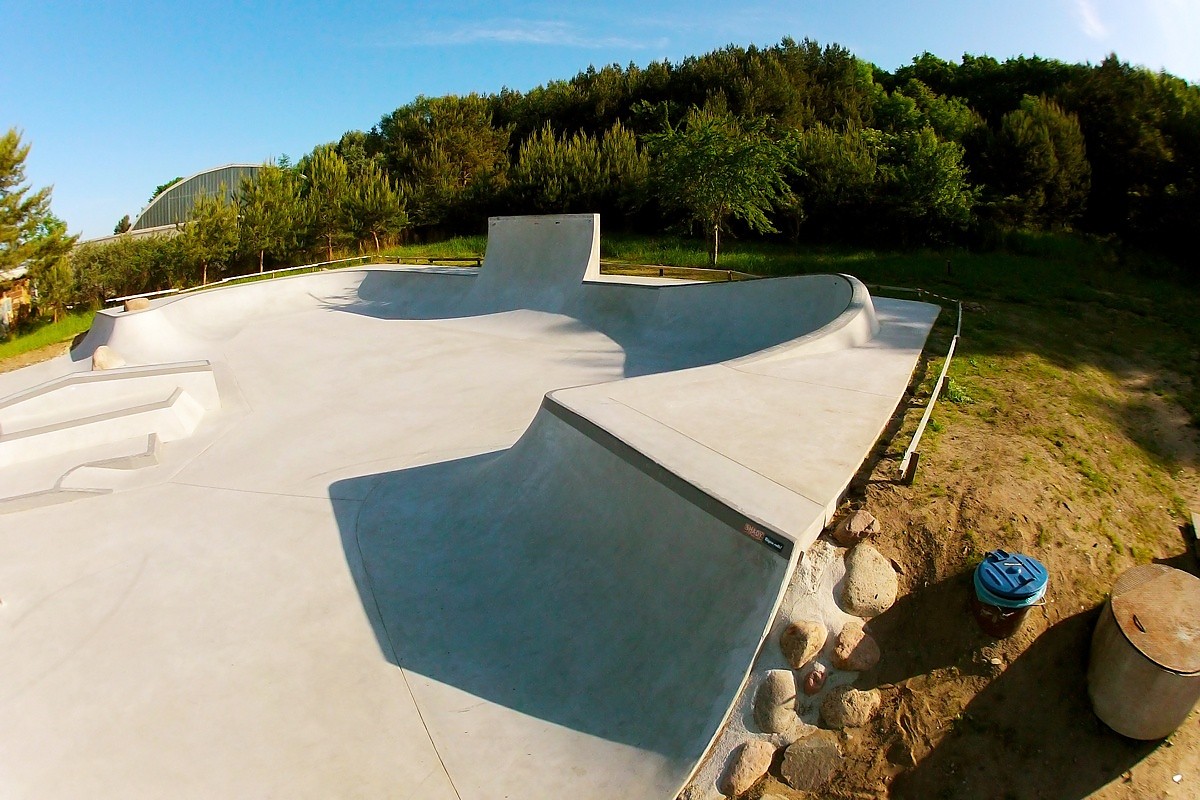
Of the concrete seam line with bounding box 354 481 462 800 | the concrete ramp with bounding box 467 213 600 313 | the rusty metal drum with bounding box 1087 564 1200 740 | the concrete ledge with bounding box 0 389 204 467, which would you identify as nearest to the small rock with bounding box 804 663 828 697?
the rusty metal drum with bounding box 1087 564 1200 740

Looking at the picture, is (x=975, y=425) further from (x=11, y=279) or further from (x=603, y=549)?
(x=11, y=279)

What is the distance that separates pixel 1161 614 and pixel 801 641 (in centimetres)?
244

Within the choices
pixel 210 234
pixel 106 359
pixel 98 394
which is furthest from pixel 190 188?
pixel 98 394

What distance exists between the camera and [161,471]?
25.8ft

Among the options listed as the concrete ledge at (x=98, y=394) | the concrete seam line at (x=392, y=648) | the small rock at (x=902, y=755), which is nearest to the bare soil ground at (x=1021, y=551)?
the small rock at (x=902, y=755)

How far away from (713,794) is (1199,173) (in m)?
25.7

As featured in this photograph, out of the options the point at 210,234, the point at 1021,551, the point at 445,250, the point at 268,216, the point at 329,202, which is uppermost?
the point at 329,202

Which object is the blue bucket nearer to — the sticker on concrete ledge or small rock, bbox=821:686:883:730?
small rock, bbox=821:686:883:730

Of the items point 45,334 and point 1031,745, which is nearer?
point 1031,745

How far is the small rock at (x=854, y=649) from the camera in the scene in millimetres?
4086

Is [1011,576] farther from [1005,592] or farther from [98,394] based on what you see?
[98,394]

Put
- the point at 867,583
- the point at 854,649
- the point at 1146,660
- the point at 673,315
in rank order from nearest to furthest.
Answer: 1. the point at 1146,660
2. the point at 854,649
3. the point at 867,583
4. the point at 673,315

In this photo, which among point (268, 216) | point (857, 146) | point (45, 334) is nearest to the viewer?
point (45, 334)

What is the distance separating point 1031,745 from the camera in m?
3.85
